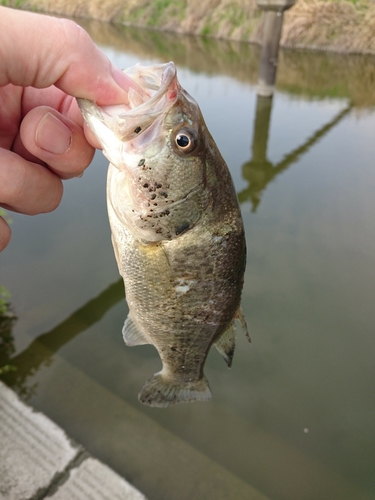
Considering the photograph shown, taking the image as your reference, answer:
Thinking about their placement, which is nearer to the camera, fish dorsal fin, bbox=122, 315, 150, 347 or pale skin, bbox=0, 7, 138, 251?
pale skin, bbox=0, 7, 138, 251

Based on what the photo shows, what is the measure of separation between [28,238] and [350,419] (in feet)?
11.7

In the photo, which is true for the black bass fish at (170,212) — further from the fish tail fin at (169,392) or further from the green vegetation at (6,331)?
the green vegetation at (6,331)

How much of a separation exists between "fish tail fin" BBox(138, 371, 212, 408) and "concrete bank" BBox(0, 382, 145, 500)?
82cm

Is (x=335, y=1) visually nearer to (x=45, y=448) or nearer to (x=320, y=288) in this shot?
(x=320, y=288)

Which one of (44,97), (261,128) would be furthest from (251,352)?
(261,128)

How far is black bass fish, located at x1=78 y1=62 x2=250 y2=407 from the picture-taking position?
1.14 m

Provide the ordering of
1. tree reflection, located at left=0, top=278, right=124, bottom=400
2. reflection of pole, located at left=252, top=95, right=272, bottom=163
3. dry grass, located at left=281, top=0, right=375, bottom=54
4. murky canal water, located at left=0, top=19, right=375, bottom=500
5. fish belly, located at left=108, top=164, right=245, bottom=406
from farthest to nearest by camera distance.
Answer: dry grass, located at left=281, top=0, right=375, bottom=54, reflection of pole, located at left=252, top=95, right=272, bottom=163, tree reflection, located at left=0, top=278, right=124, bottom=400, murky canal water, located at left=0, top=19, right=375, bottom=500, fish belly, located at left=108, top=164, right=245, bottom=406

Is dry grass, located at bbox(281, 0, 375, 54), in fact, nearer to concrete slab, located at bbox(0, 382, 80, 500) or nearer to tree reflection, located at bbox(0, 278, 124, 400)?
tree reflection, located at bbox(0, 278, 124, 400)

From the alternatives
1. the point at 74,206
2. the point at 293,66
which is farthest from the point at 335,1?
the point at 74,206

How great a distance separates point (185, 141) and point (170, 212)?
233 millimetres

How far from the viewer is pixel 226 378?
3.05 meters

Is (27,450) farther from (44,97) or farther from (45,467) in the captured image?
(44,97)

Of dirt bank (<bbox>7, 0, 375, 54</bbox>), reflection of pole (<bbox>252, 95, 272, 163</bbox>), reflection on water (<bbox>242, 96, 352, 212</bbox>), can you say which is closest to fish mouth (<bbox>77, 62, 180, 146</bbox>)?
reflection on water (<bbox>242, 96, 352, 212</bbox>)

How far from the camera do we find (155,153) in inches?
46.6
